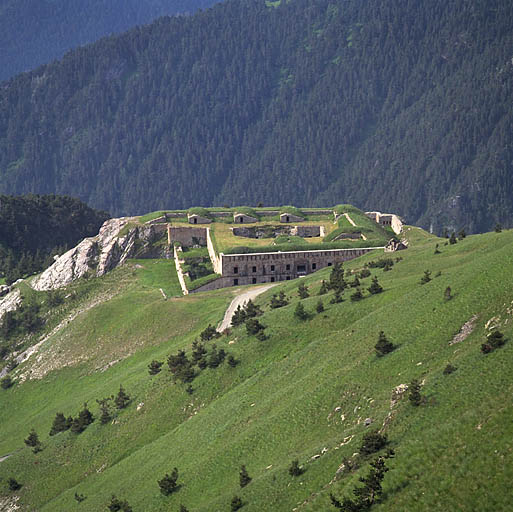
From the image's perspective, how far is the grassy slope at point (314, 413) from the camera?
3553cm

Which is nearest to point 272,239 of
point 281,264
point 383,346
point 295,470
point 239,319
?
point 281,264

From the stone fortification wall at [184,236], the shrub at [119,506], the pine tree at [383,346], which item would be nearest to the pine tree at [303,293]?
the pine tree at [383,346]

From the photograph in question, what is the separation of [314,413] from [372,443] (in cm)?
1027

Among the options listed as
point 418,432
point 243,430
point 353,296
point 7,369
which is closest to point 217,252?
point 7,369

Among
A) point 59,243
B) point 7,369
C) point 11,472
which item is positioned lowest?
point 11,472

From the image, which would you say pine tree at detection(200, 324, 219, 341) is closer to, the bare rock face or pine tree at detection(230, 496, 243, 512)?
pine tree at detection(230, 496, 243, 512)

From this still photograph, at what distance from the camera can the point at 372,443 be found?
1506 inches

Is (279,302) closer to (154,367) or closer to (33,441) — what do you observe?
(154,367)

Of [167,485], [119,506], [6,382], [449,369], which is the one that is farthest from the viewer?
[6,382]

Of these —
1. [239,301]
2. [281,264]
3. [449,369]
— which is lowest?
[449,369]

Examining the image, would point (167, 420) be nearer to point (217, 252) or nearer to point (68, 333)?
point (68, 333)

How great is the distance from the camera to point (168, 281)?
115125 mm

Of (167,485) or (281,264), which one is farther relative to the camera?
(281,264)

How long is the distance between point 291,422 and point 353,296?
68.1 feet
